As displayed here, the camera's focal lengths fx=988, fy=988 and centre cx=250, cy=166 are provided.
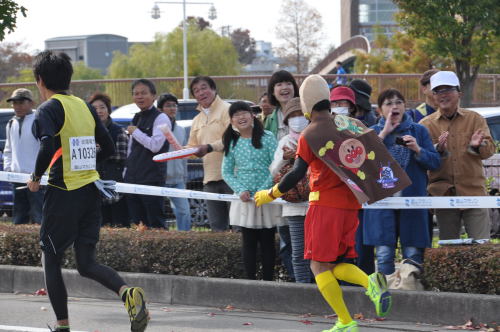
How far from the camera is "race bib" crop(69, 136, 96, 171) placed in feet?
21.9

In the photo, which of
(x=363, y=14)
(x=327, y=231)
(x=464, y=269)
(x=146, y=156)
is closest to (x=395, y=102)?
(x=464, y=269)

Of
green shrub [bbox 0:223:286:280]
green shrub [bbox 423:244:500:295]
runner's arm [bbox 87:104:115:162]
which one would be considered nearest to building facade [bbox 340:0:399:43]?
green shrub [bbox 0:223:286:280]

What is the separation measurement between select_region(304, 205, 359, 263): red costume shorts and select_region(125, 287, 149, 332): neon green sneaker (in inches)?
46.7

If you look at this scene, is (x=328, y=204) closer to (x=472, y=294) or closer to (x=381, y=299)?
(x=381, y=299)

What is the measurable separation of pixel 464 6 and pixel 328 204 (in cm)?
2250

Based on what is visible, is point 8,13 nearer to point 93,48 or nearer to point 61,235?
point 61,235

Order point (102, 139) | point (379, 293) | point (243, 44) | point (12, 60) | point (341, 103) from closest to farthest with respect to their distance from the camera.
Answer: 1. point (379, 293)
2. point (102, 139)
3. point (341, 103)
4. point (12, 60)
5. point (243, 44)

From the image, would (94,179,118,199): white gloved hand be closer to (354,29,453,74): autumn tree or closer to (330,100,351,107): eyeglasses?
(330,100,351,107): eyeglasses

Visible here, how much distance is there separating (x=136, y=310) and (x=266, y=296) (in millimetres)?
1639

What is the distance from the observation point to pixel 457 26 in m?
28.6

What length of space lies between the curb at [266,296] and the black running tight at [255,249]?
0.29 metres

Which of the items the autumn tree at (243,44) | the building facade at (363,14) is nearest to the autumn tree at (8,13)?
the building facade at (363,14)

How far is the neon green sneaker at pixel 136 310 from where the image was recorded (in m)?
6.46

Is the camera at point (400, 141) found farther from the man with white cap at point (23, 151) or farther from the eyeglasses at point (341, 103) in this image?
the man with white cap at point (23, 151)
